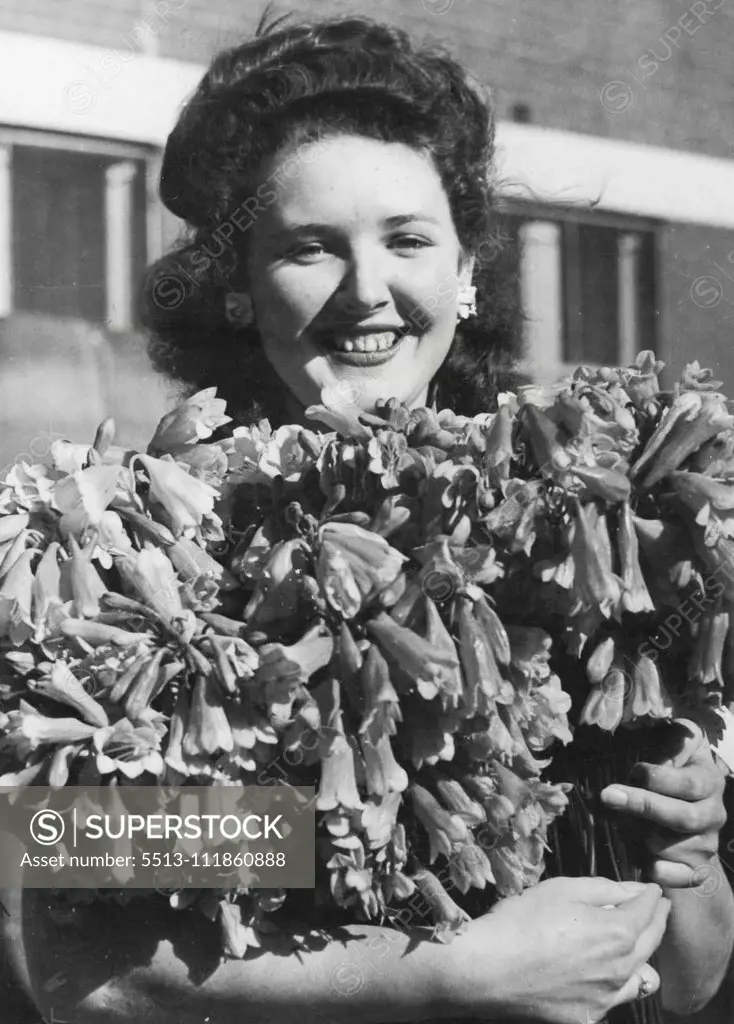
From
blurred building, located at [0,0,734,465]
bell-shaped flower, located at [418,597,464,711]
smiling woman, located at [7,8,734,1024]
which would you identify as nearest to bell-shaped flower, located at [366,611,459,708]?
bell-shaped flower, located at [418,597,464,711]

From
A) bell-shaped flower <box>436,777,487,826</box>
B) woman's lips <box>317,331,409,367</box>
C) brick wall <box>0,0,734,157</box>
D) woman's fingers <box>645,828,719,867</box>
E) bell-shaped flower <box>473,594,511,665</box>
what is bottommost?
woman's fingers <box>645,828,719,867</box>

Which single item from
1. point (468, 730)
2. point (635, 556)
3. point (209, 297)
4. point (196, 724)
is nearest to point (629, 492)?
point (635, 556)

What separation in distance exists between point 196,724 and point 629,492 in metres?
0.31

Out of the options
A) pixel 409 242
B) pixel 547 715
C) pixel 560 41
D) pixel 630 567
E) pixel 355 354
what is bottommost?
pixel 547 715

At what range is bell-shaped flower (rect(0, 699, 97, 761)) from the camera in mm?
827

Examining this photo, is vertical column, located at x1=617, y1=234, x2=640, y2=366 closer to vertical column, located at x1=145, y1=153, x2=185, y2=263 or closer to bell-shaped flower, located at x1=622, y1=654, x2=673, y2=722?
vertical column, located at x1=145, y1=153, x2=185, y2=263

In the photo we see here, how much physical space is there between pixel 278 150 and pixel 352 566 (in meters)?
0.59

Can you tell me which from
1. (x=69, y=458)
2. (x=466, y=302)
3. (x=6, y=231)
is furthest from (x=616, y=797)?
(x=6, y=231)

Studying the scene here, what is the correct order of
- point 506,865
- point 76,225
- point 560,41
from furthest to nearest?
point 560,41, point 76,225, point 506,865

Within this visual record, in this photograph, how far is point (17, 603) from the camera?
0.84m

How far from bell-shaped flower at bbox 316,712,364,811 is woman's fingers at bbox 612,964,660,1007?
29 centimetres

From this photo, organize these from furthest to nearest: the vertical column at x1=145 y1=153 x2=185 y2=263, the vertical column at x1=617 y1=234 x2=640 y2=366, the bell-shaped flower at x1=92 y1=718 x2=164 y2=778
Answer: the vertical column at x1=617 y1=234 x2=640 y2=366 → the vertical column at x1=145 y1=153 x2=185 y2=263 → the bell-shaped flower at x1=92 y1=718 x2=164 y2=778

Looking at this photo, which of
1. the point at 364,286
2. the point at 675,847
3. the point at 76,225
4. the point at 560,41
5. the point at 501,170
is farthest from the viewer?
the point at 560,41

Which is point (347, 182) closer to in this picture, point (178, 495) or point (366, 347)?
point (366, 347)
